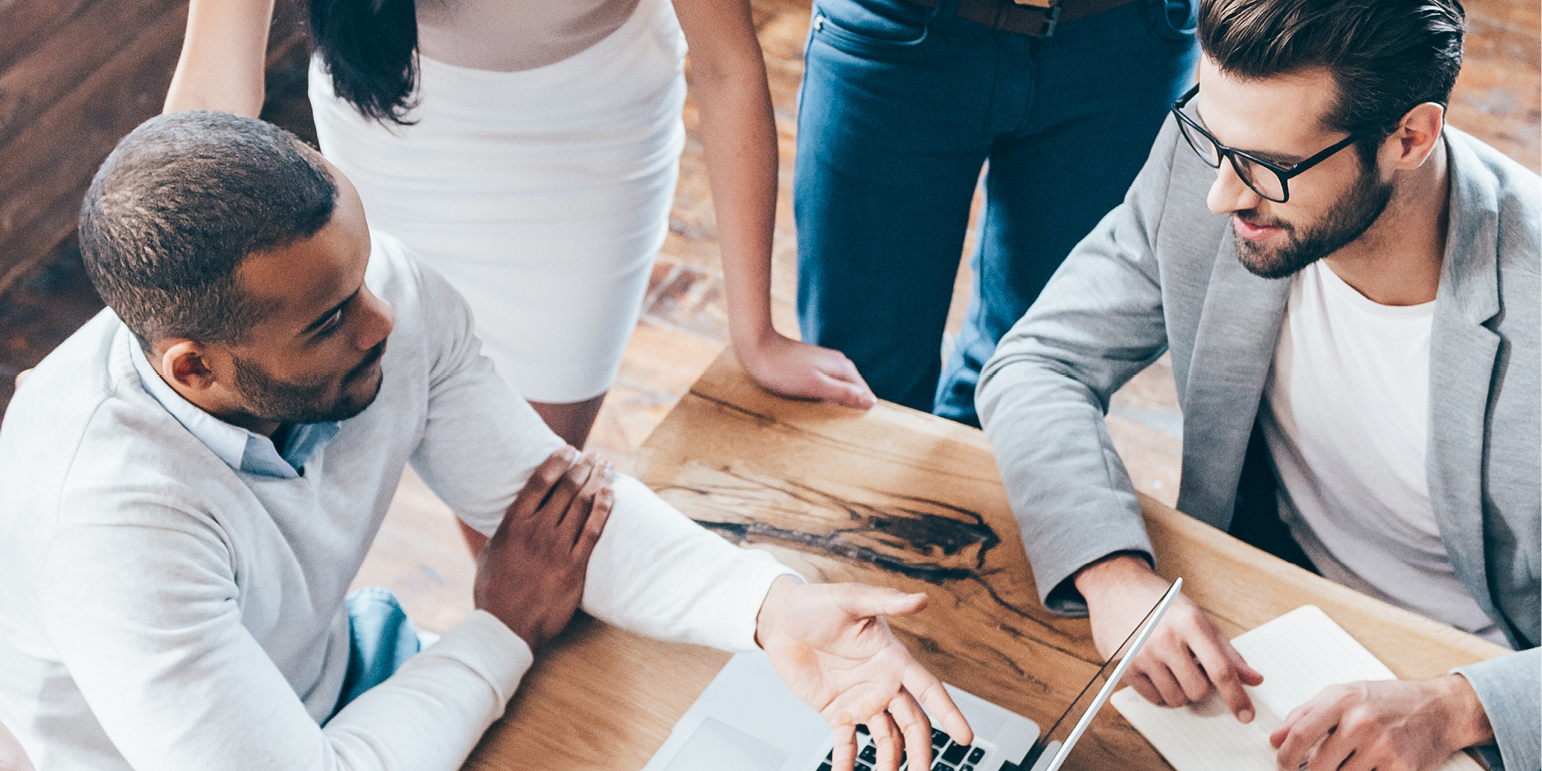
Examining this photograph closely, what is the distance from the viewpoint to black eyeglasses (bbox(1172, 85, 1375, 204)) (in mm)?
1127

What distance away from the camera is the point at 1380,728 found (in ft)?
3.26

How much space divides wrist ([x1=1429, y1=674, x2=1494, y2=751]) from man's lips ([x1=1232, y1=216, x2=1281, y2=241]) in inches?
17.8

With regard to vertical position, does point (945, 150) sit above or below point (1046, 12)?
below

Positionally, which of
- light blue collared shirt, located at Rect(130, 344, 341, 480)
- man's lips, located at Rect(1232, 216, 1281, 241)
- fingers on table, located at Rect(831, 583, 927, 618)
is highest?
man's lips, located at Rect(1232, 216, 1281, 241)

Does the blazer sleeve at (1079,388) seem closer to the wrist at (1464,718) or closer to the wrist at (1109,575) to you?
the wrist at (1109,575)

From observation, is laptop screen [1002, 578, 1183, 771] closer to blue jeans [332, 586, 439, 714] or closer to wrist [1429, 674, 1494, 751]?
wrist [1429, 674, 1494, 751]

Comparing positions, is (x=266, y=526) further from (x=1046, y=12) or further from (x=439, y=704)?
(x=1046, y=12)

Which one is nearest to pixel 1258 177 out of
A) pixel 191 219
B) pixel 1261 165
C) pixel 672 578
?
pixel 1261 165

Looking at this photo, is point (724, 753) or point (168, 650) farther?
point (724, 753)

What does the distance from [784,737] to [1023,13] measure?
3.20ft

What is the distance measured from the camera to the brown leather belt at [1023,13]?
154 centimetres

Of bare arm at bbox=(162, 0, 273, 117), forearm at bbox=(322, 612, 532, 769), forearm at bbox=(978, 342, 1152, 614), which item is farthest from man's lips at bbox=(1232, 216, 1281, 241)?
bare arm at bbox=(162, 0, 273, 117)

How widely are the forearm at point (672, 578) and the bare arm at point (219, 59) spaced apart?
0.61m

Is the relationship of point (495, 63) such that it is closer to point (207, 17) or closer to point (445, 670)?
point (207, 17)
